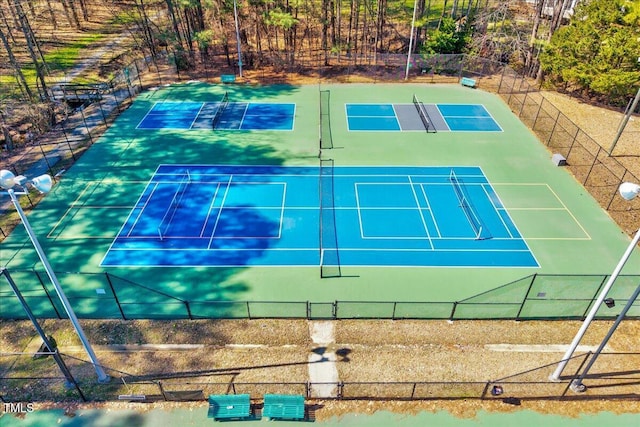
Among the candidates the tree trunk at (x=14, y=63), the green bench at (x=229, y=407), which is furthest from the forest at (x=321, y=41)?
the green bench at (x=229, y=407)

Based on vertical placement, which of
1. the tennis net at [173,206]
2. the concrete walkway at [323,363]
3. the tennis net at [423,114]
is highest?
the tennis net at [423,114]

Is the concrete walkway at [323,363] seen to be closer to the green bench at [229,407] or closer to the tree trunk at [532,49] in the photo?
the green bench at [229,407]

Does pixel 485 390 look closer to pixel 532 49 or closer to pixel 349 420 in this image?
pixel 349 420

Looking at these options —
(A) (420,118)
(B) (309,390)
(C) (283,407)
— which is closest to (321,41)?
(A) (420,118)

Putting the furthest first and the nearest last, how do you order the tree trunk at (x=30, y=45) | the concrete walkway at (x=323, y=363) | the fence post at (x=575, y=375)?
the tree trunk at (x=30, y=45)
the concrete walkway at (x=323, y=363)
the fence post at (x=575, y=375)

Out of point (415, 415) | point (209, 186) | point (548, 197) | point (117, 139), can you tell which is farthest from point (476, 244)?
point (117, 139)
